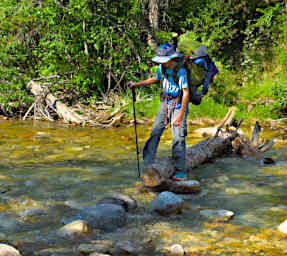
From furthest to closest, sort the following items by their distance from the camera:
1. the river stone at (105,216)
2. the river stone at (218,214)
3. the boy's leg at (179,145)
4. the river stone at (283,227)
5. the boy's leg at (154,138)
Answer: the boy's leg at (154,138), the boy's leg at (179,145), the river stone at (218,214), the river stone at (105,216), the river stone at (283,227)

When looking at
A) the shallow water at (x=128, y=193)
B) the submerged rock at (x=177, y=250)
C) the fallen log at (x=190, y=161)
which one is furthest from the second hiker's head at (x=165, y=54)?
the submerged rock at (x=177, y=250)

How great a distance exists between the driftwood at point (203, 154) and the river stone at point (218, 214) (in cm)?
75

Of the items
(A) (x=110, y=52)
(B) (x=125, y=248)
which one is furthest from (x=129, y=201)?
(A) (x=110, y=52)

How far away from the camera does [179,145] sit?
5230mm

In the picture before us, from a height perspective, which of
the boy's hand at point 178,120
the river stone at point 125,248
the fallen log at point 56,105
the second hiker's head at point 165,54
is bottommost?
the fallen log at point 56,105

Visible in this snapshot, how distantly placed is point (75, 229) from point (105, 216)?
15.8 inches

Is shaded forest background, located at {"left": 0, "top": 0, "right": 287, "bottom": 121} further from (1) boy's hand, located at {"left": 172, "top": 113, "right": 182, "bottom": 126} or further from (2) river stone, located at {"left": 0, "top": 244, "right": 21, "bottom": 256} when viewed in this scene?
(2) river stone, located at {"left": 0, "top": 244, "right": 21, "bottom": 256}

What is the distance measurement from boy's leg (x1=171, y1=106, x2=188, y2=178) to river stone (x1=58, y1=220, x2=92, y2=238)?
194cm

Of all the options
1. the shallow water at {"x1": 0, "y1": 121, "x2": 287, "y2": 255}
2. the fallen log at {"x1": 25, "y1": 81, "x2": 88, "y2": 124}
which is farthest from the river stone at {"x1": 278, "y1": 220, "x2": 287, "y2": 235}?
the fallen log at {"x1": 25, "y1": 81, "x2": 88, "y2": 124}

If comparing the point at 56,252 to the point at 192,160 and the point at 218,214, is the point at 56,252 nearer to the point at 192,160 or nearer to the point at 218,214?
the point at 218,214

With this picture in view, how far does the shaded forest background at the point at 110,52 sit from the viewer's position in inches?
436

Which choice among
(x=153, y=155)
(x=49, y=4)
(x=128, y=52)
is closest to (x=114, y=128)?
(x=128, y=52)

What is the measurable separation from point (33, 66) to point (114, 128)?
414 cm

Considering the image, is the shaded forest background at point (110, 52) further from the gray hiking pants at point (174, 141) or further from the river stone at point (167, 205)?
the river stone at point (167, 205)
